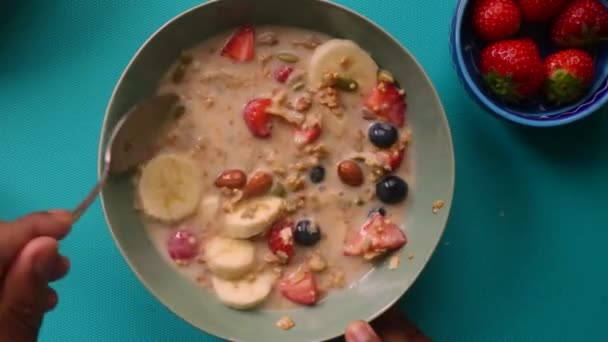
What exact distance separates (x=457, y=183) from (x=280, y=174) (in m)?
0.27

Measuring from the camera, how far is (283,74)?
1140 mm

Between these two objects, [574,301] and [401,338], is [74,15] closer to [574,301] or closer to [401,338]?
[401,338]

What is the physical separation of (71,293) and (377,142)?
50 cm

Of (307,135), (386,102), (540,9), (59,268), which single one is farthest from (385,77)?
(59,268)

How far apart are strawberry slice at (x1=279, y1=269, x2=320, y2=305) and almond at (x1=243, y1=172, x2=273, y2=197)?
Result: 13 centimetres

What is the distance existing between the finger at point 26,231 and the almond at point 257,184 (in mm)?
260

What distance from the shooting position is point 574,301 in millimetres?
1234


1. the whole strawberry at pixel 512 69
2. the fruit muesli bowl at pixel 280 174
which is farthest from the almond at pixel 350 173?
the whole strawberry at pixel 512 69

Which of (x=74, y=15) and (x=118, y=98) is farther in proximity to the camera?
(x=74, y=15)

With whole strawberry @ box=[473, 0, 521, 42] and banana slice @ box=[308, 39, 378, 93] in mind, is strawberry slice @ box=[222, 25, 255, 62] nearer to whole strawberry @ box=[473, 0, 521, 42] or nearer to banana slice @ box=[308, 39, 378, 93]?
banana slice @ box=[308, 39, 378, 93]

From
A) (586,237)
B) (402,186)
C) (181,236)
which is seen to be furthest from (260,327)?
(586,237)

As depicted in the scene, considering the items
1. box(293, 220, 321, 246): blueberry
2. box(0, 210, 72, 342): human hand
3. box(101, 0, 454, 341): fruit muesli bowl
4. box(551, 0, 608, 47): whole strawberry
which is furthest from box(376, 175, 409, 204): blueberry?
box(0, 210, 72, 342): human hand

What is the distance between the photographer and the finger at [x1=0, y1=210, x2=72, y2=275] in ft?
3.09

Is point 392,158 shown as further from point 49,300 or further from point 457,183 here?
point 49,300
